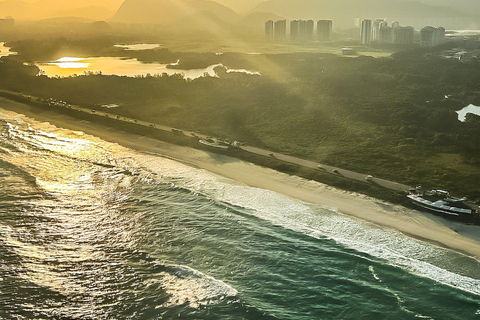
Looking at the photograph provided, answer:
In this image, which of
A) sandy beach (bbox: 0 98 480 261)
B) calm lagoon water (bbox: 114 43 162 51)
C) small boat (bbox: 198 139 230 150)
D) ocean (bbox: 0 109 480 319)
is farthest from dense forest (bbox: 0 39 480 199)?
calm lagoon water (bbox: 114 43 162 51)

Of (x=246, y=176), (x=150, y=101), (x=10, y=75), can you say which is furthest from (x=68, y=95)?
(x=246, y=176)

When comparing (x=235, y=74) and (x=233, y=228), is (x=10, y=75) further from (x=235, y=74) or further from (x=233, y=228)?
(x=233, y=228)

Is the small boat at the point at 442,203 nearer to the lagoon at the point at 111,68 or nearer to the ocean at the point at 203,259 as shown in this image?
the ocean at the point at 203,259

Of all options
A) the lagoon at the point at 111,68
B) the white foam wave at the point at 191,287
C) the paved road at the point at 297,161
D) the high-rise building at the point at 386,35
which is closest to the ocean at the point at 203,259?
the white foam wave at the point at 191,287

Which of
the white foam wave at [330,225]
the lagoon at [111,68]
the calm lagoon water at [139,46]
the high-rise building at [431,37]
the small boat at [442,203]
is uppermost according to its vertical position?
the high-rise building at [431,37]

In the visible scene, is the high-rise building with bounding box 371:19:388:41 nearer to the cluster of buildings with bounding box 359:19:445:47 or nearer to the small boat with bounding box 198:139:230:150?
the cluster of buildings with bounding box 359:19:445:47

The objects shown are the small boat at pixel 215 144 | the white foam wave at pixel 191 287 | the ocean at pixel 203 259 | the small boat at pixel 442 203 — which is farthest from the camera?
the small boat at pixel 215 144
